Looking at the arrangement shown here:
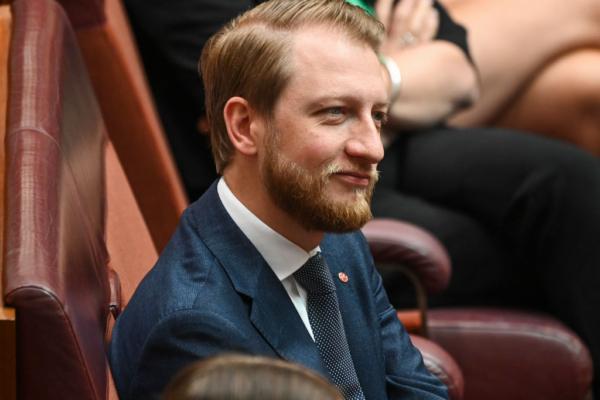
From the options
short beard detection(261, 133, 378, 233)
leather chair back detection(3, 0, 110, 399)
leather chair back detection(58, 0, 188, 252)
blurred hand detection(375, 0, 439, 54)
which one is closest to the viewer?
leather chair back detection(3, 0, 110, 399)

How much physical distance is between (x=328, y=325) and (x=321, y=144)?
0.13 metres

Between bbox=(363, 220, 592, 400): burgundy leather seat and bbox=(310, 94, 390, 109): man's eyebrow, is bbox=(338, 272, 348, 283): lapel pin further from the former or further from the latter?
bbox=(363, 220, 592, 400): burgundy leather seat

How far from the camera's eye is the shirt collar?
793 millimetres

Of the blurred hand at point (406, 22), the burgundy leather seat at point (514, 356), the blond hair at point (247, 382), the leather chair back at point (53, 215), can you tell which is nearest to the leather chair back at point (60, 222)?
the leather chair back at point (53, 215)

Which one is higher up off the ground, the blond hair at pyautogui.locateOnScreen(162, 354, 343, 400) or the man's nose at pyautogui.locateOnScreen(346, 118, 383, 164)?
the man's nose at pyautogui.locateOnScreen(346, 118, 383, 164)

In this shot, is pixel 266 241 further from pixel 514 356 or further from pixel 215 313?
pixel 514 356

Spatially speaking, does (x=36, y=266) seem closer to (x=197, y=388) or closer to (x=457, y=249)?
(x=197, y=388)

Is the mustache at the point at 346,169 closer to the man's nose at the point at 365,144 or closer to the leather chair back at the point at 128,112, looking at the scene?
the man's nose at the point at 365,144

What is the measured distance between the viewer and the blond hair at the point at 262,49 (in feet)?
2.58

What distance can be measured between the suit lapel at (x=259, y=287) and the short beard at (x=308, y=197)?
0.04 meters

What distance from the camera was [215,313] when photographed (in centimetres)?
72

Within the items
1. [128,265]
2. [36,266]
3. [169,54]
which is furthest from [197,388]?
[169,54]

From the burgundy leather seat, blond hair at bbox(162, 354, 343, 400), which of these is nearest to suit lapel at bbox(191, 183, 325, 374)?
blond hair at bbox(162, 354, 343, 400)

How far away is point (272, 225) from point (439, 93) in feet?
2.21
